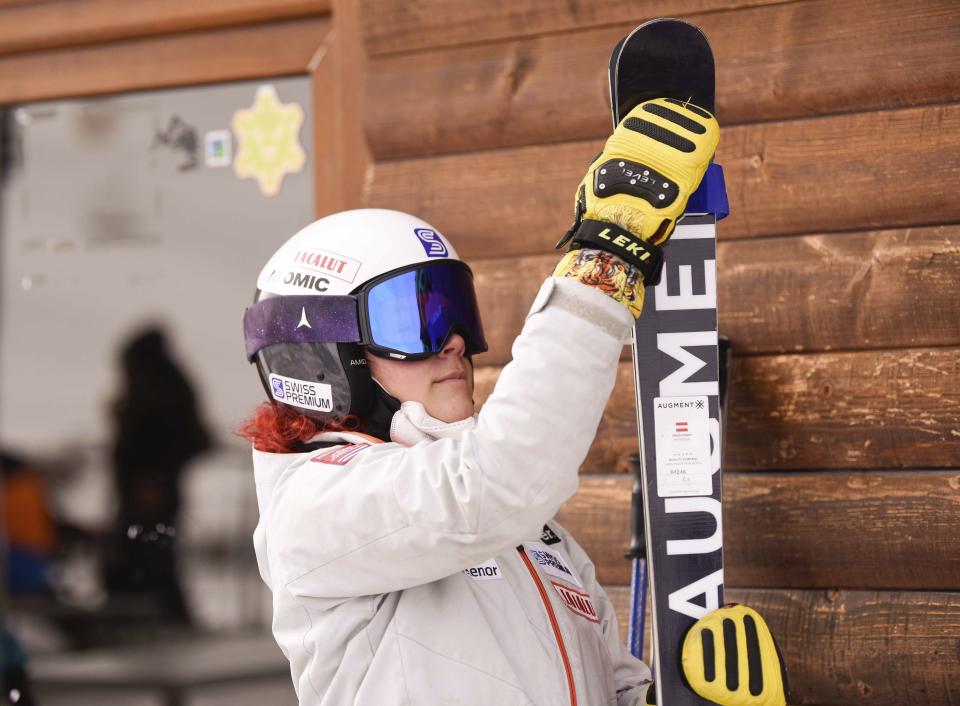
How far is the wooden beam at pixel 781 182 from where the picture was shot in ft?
8.52

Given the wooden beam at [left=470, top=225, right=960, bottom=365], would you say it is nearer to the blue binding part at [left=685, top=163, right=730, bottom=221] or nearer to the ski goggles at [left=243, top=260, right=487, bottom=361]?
the blue binding part at [left=685, top=163, right=730, bottom=221]

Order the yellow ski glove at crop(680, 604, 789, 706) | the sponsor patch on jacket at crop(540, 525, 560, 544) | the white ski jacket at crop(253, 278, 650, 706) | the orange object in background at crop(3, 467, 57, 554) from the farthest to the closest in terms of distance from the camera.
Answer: the orange object in background at crop(3, 467, 57, 554) < the sponsor patch on jacket at crop(540, 525, 560, 544) < the yellow ski glove at crop(680, 604, 789, 706) < the white ski jacket at crop(253, 278, 650, 706)

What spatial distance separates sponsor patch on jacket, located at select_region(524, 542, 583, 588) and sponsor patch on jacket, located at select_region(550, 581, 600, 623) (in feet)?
0.10

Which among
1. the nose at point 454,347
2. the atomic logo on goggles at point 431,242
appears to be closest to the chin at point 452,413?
the nose at point 454,347

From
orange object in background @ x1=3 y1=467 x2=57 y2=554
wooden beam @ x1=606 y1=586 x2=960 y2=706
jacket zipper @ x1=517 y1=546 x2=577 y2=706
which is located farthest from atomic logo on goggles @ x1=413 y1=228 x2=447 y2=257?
orange object in background @ x1=3 y1=467 x2=57 y2=554

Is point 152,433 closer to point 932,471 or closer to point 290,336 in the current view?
point 290,336

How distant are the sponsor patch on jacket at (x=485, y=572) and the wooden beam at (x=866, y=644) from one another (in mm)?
969

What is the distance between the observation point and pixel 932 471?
2.57 metres

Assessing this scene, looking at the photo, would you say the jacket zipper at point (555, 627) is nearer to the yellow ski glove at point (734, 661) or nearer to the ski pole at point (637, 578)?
the yellow ski glove at point (734, 661)

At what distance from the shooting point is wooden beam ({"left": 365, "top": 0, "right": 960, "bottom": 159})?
103 inches

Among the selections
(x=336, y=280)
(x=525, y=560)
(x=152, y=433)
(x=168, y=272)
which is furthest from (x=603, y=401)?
(x=152, y=433)

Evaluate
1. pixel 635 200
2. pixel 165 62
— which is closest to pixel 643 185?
pixel 635 200

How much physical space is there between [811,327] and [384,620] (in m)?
1.36

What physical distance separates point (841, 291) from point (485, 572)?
1234 mm
